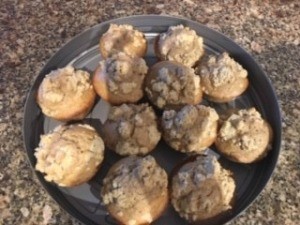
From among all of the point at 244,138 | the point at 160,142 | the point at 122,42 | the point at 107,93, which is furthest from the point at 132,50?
the point at 244,138

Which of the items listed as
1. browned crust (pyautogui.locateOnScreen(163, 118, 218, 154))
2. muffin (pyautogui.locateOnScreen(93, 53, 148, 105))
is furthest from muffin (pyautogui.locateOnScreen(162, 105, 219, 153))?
muffin (pyautogui.locateOnScreen(93, 53, 148, 105))

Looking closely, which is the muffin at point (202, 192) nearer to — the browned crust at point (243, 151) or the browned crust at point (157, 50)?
the browned crust at point (243, 151)

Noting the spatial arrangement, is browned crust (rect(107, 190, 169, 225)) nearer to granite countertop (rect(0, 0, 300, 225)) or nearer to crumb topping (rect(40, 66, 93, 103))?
granite countertop (rect(0, 0, 300, 225))

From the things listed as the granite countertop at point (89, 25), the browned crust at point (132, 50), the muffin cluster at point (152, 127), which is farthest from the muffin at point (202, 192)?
the browned crust at point (132, 50)

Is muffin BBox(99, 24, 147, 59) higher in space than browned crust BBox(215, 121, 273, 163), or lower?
higher

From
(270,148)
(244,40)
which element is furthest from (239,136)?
(244,40)

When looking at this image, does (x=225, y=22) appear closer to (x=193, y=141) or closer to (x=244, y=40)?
(x=244, y=40)
